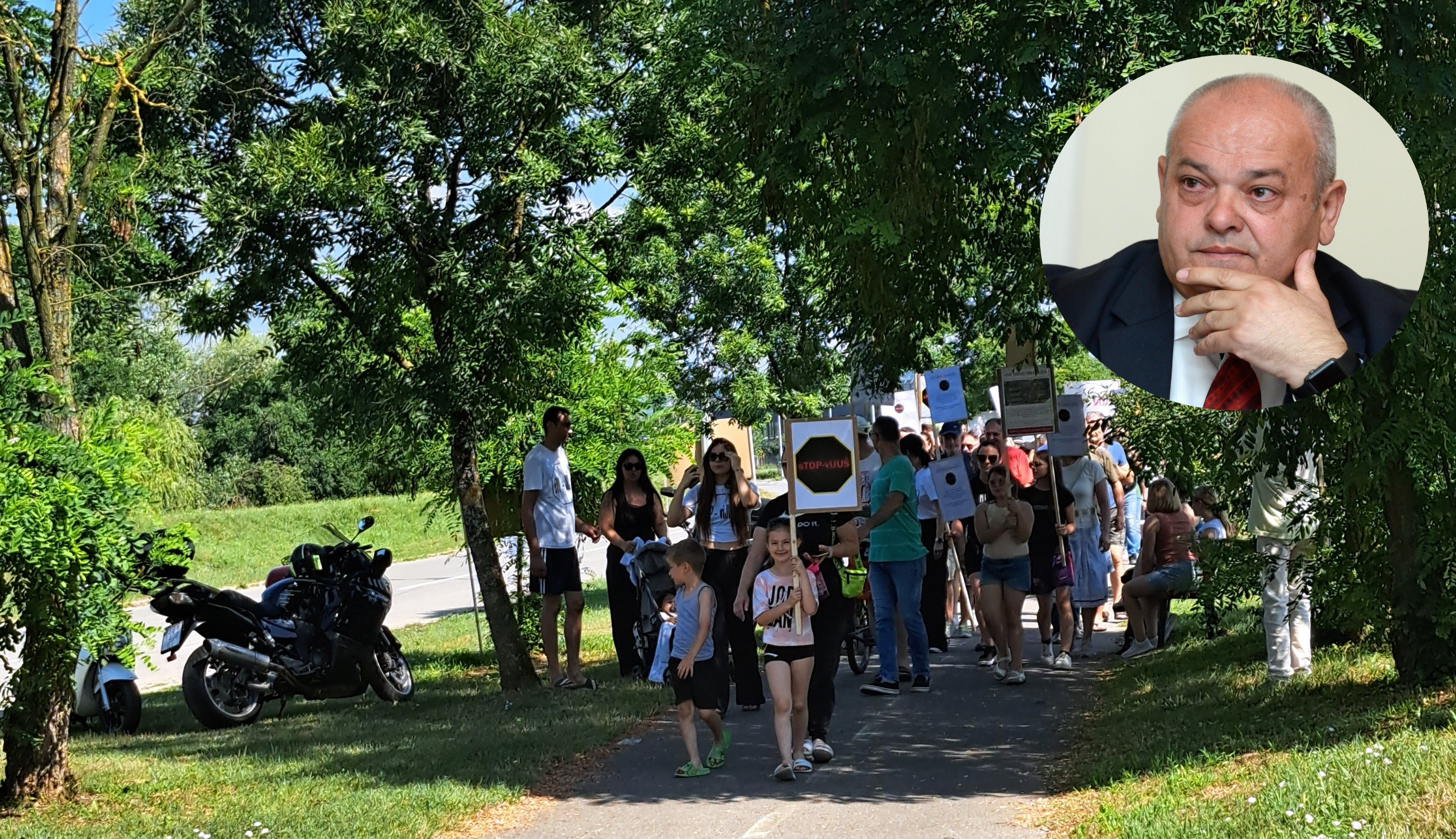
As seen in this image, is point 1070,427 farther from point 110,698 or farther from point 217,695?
point 110,698

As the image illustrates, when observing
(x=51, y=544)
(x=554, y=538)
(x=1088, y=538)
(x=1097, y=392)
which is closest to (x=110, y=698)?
(x=554, y=538)

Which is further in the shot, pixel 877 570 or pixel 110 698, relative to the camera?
pixel 877 570

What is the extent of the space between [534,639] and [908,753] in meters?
6.95

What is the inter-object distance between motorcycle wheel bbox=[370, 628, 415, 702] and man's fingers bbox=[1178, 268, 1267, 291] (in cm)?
Answer: 814

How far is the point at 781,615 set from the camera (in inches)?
371

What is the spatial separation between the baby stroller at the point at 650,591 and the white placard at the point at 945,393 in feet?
17.8

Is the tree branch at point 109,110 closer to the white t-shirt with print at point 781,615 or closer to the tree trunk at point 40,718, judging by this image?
the tree trunk at point 40,718

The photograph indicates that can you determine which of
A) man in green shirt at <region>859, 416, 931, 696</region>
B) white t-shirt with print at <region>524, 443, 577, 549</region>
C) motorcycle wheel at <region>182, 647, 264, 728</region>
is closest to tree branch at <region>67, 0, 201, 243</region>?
motorcycle wheel at <region>182, 647, 264, 728</region>

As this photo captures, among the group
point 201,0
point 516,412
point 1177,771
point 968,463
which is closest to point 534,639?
point 516,412

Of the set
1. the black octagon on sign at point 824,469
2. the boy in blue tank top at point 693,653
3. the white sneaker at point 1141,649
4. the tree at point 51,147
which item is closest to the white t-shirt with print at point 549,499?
the black octagon on sign at point 824,469

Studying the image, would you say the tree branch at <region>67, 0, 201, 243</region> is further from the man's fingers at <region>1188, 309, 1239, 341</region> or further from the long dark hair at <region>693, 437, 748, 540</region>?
the man's fingers at <region>1188, 309, 1239, 341</region>

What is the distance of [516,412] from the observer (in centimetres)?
1391

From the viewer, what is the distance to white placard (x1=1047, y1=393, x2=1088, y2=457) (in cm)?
1419

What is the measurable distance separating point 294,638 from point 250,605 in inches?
16.7
